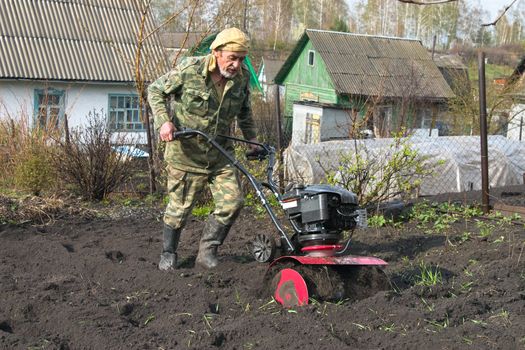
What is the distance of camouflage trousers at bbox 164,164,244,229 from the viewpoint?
6.24 meters

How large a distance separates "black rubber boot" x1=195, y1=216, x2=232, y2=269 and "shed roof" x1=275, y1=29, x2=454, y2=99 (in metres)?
28.7

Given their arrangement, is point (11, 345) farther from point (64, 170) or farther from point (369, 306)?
point (64, 170)

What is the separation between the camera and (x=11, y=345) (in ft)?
13.5

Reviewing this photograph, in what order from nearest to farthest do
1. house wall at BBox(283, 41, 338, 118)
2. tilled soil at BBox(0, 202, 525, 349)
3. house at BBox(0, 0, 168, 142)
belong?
tilled soil at BBox(0, 202, 525, 349) → house at BBox(0, 0, 168, 142) → house wall at BBox(283, 41, 338, 118)

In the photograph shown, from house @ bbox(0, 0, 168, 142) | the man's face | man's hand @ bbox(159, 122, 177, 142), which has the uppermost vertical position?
house @ bbox(0, 0, 168, 142)

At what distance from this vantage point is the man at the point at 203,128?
19.8ft

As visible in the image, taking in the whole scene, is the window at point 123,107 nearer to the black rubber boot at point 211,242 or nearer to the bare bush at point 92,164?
the bare bush at point 92,164

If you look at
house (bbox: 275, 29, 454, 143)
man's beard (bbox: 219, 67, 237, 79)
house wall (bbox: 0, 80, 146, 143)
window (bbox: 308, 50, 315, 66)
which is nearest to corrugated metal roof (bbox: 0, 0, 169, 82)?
house wall (bbox: 0, 80, 146, 143)

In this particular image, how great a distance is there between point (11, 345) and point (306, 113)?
1179 inches

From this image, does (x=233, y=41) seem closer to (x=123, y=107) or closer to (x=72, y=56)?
(x=72, y=56)

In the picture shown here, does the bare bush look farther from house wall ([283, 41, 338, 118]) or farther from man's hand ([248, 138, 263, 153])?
house wall ([283, 41, 338, 118])

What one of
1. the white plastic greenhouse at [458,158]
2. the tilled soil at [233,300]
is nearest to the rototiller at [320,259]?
the tilled soil at [233,300]

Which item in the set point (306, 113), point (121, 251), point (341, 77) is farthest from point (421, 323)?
point (341, 77)

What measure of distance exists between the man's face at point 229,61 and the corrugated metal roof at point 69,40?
15.7 metres
